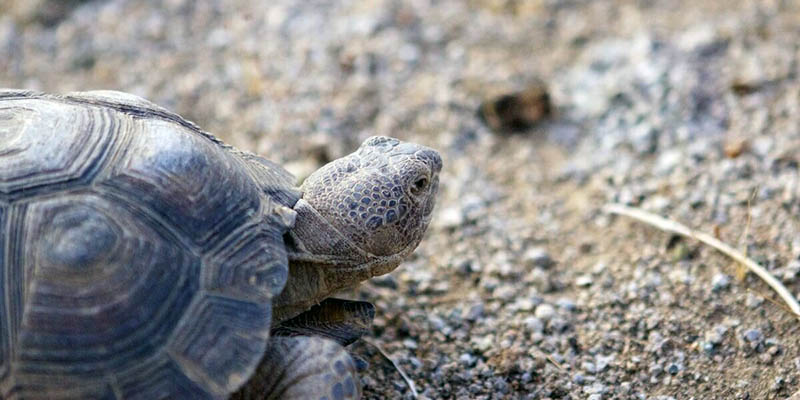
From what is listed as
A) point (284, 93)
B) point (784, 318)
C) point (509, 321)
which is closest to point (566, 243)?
point (509, 321)

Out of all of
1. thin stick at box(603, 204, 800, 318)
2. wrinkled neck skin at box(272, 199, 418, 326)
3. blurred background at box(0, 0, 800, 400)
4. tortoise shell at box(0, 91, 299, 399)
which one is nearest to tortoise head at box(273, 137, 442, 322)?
wrinkled neck skin at box(272, 199, 418, 326)

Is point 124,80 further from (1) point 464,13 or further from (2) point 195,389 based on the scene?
(2) point 195,389

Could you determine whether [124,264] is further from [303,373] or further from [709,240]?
[709,240]

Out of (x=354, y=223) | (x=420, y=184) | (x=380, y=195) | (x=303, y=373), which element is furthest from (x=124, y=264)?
(x=420, y=184)

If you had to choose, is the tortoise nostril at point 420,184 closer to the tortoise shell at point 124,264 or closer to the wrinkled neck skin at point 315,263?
the wrinkled neck skin at point 315,263

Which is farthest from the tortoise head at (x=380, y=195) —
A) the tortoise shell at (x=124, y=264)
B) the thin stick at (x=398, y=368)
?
the thin stick at (x=398, y=368)

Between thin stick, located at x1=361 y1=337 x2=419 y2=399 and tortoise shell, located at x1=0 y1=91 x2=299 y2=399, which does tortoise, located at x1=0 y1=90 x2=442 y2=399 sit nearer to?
tortoise shell, located at x1=0 y1=91 x2=299 y2=399
